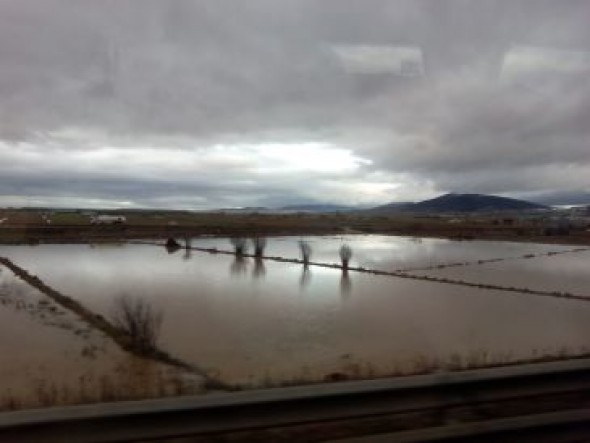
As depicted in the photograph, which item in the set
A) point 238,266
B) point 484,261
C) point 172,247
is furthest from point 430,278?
point 172,247

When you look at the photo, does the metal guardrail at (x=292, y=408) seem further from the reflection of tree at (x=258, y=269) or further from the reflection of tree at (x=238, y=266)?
the reflection of tree at (x=238, y=266)

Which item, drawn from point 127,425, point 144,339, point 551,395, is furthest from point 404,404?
point 144,339

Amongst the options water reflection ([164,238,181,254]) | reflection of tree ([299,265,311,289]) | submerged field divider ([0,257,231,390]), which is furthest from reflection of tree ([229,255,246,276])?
submerged field divider ([0,257,231,390])

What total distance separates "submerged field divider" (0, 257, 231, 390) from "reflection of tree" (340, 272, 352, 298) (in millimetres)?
7307

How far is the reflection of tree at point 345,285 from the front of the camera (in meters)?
20.4

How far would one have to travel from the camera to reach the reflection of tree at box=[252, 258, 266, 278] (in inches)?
1031

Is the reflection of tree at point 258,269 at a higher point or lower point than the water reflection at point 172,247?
lower

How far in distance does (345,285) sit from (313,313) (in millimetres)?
6678

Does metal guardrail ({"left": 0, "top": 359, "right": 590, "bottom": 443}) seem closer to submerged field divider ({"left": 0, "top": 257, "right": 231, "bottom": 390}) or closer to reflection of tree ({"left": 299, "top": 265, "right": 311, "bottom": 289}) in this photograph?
submerged field divider ({"left": 0, "top": 257, "right": 231, "bottom": 390})

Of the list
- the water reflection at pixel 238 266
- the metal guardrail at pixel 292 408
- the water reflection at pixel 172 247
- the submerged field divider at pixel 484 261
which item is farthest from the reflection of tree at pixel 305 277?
the metal guardrail at pixel 292 408

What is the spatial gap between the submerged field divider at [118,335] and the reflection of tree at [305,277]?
7.44m

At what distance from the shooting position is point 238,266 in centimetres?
3012

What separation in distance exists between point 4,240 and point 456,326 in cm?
3946

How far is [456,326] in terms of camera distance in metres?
14.8
